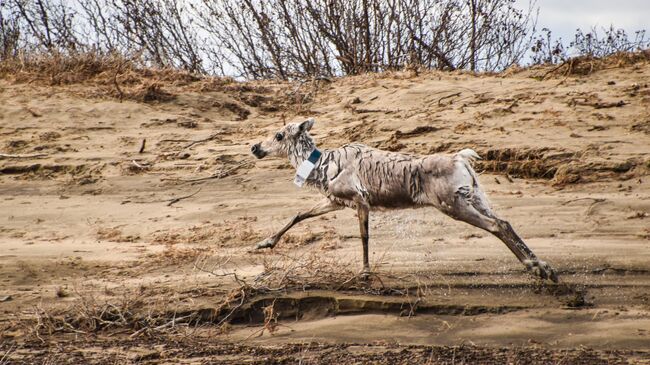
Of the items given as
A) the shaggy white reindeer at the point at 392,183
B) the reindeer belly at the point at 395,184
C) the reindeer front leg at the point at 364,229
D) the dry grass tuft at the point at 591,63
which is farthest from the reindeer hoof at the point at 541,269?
the dry grass tuft at the point at 591,63

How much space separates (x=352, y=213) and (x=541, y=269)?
283 centimetres

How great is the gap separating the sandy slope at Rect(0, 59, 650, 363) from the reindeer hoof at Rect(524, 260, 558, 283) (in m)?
0.17

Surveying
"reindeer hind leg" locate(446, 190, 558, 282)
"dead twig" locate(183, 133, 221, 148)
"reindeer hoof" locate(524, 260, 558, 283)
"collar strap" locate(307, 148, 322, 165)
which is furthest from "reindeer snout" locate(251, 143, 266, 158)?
"dead twig" locate(183, 133, 221, 148)

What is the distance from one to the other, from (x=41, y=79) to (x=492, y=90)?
6893 millimetres

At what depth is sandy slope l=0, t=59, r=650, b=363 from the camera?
683 cm

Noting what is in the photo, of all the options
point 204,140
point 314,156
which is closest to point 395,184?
point 314,156

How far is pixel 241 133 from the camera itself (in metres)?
12.2

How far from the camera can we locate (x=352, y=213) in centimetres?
934

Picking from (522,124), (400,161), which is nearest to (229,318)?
(400,161)

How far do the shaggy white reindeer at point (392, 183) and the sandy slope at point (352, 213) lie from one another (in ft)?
1.58

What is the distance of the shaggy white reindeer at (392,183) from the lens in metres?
6.93

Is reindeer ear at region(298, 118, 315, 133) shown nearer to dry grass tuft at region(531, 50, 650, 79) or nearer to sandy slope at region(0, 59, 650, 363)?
sandy slope at region(0, 59, 650, 363)

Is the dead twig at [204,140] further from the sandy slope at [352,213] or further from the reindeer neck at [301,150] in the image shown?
the reindeer neck at [301,150]

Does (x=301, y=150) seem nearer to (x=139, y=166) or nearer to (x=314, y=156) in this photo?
(x=314, y=156)
